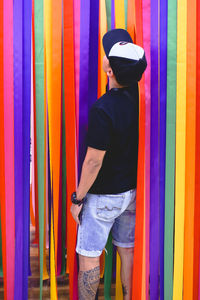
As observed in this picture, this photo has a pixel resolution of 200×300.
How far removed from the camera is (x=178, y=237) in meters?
1.80

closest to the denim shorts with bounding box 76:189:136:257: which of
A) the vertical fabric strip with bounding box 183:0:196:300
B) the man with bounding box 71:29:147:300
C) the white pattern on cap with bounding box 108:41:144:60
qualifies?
the man with bounding box 71:29:147:300

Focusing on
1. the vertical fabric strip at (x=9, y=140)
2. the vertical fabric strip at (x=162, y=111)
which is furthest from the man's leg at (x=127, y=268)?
the vertical fabric strip at (x=9, y=140)

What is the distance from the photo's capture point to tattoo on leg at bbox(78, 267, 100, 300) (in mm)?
1636

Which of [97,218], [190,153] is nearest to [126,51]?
[190,153]

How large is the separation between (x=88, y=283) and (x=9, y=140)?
0.78 metres

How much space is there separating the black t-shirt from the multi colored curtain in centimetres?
7

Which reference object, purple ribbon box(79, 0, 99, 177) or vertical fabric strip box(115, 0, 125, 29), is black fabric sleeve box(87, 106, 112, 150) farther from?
vertical fabric strip box(115, 0, 125, 29)

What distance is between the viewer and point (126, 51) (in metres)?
1.50

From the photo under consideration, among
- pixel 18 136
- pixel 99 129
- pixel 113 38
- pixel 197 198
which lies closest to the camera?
pixel 99 129

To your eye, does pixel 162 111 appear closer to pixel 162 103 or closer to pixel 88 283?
pixel 162 103

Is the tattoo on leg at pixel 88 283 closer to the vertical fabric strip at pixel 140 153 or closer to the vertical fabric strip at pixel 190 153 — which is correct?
the vertical fabric strip at pixel 140 153

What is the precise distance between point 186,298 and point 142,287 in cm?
25

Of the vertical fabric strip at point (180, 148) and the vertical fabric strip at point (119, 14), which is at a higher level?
the vertical fabric strip at point (119, 14)

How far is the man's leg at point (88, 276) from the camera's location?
162 centimetres
